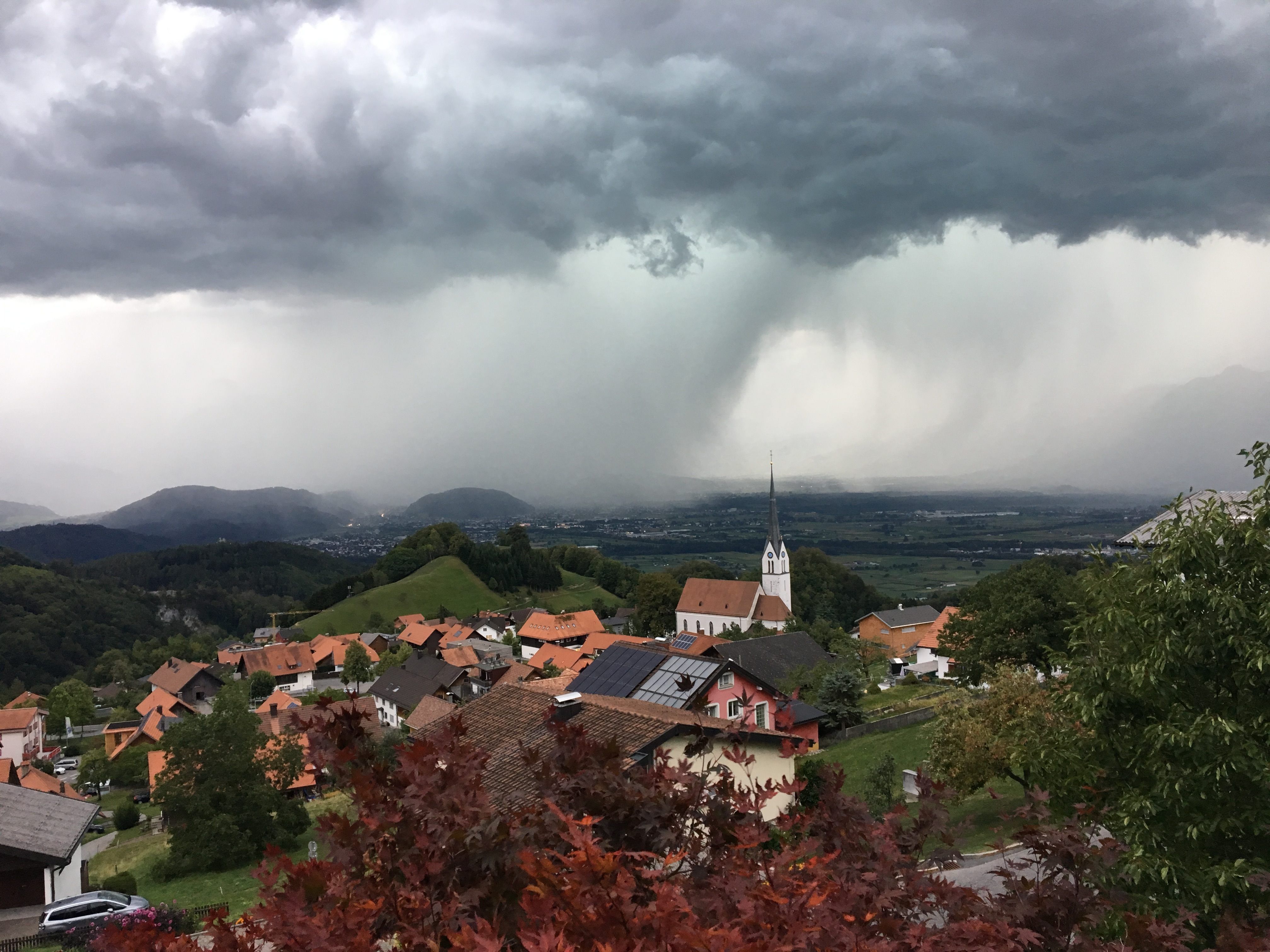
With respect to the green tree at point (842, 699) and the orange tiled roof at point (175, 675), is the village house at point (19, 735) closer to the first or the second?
the orange tiled roof at point (175, 675)

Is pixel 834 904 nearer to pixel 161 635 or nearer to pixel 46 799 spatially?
pixel 46 799

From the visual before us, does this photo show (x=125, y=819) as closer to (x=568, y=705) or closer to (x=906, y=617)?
(x=568, y=705)

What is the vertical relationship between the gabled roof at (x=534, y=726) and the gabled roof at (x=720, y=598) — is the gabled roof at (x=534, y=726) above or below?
above

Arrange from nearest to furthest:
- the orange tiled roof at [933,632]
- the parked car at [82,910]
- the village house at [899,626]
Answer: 1. the parked car at [82,910]
2. the orange tiled roof at [933,632]
3. the village house at [899,626]

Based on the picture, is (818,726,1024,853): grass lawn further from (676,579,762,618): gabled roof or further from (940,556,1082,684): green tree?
(676,579,762,618): gabled roof

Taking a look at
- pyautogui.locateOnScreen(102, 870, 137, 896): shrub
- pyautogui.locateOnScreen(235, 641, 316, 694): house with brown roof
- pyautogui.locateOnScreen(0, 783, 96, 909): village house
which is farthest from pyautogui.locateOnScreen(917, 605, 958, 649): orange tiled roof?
pyautogui.locateOnScreen(235, 641, 316, 694): house with brown roof

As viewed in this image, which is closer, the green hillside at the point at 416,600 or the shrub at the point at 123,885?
the shrub at the point at 123,885

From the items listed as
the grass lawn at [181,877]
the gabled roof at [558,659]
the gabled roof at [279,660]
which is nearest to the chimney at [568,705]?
the grass lawn at [181,877]

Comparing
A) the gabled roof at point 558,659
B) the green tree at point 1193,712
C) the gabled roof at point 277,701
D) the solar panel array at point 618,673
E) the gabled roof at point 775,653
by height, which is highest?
the green tree at point 1193,712
